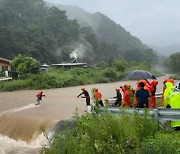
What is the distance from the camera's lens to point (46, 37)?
71375 mm

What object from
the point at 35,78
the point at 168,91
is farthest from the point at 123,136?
the point at 35,78

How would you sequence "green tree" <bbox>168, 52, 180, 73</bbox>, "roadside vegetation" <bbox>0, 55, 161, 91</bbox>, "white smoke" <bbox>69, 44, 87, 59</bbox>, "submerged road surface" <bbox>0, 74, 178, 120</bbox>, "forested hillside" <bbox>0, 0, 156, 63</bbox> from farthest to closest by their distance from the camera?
"white smoke" <bbox>69, 44, 87, 59</bbox> < "green tree" <bbox>168, 52, 180, 73</bbox> < "forested hillside" <bbox>0, 0, 156, 63</bbox> < "roadside vegetation" <bbox>0, 55, 161, 91</bbox> < "submerged road surface" <bbox>0, 74, 178, 120</bbox>

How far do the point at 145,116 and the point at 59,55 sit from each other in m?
67.4

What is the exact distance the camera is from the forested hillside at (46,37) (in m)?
61.9

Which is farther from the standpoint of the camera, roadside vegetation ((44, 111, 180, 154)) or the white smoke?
the white smoke

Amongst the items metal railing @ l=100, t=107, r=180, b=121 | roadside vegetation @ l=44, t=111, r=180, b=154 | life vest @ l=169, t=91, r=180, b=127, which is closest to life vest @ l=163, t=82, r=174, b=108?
life vest @ l=169, t=91, r=180, b=127

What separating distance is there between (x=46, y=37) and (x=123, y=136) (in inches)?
2620

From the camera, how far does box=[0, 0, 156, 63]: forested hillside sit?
6194 cm

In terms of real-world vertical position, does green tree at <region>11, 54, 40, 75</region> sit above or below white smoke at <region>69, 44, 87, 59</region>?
below

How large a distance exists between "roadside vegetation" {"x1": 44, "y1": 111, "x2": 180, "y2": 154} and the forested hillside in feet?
180

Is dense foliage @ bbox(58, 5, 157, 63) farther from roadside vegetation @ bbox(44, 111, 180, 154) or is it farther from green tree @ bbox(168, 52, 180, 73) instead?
roadside vegetation @ bbox(44, 111, 180, 154)

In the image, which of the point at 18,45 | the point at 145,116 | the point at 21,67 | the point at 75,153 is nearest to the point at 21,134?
the point at 75,153

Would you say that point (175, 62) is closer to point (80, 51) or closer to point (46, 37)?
point (46, 37)

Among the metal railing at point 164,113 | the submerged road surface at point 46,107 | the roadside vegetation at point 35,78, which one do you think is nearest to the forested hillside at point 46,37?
the roadside vegetation at point 35,78
